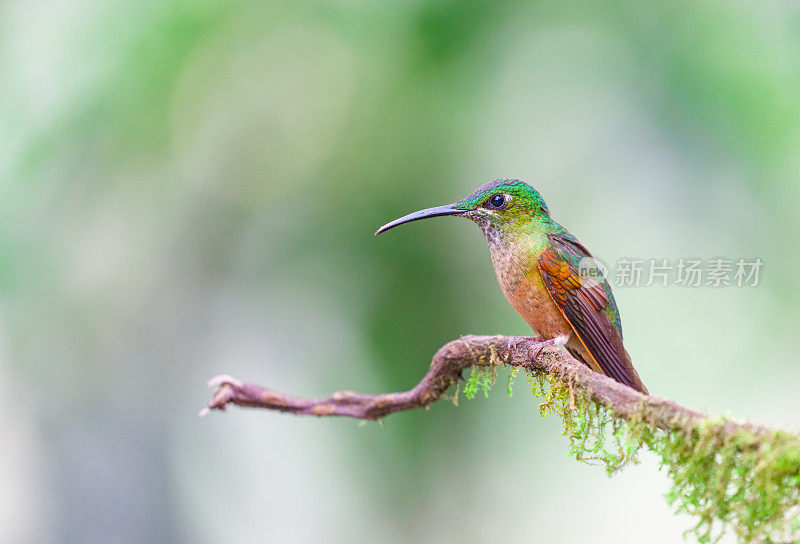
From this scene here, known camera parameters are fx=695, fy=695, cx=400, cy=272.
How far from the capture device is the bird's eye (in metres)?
2.83

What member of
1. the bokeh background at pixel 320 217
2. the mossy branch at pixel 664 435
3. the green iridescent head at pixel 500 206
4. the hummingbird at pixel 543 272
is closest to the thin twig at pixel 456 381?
the mossy branch at pixel 664 435

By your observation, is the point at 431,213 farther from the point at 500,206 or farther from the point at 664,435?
the point at 664,435

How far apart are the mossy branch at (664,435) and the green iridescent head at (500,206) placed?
650mm

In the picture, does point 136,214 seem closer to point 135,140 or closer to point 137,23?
point 135,140

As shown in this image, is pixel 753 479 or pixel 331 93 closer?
pixel 753 479

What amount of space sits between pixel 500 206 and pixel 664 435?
1.24 m

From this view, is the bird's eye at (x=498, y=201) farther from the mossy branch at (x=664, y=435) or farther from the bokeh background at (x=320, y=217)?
the bokeh background at (x=320, y=217)

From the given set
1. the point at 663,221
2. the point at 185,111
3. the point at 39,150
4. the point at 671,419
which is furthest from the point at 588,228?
the point at 39,150

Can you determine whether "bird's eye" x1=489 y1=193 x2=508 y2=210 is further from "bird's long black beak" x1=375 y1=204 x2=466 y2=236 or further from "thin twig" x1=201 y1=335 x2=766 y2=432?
"thin twig" x1=201 y1=335 x2=766 y2=432

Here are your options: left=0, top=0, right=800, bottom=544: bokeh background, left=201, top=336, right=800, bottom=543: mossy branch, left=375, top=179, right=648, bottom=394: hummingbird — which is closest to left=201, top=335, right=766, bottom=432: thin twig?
Answer: left=201, top=336, right=800, bottom=543: mossy branch

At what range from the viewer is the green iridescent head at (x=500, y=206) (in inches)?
112

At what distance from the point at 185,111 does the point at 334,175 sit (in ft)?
4.86

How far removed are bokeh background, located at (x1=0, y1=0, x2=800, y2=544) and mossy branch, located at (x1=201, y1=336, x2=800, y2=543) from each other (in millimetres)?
3625

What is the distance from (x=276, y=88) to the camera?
6.43 metres
